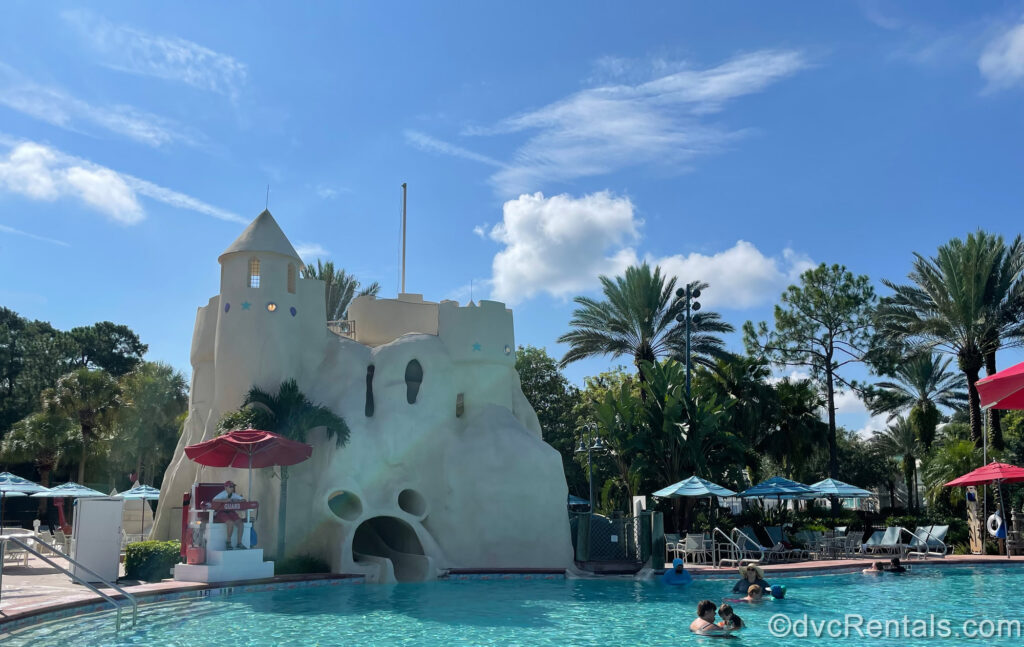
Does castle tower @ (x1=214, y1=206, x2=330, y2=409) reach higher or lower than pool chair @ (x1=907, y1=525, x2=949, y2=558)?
higher

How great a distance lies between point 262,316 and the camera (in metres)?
22.8

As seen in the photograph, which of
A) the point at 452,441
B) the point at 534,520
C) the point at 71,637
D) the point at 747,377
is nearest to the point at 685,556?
the point at 534,520

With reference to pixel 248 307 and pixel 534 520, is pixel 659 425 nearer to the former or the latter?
pixel 534 520

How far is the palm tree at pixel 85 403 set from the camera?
3853cm

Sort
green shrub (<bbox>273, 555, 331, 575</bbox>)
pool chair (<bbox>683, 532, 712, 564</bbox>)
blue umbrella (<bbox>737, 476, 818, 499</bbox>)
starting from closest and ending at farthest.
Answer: green shrub (<bbox>273, 555, 331, 575</bbox>)
pool chair (<bbox>683, 532, 712, 564</bbox>)
blue umbrella (<bbox>737, 476, 818, 499</bbox>)

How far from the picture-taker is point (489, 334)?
25484mm

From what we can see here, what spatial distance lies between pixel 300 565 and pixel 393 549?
4.05m

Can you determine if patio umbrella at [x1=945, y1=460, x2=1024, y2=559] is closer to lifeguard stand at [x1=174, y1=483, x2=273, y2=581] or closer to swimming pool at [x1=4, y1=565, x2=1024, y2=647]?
swimming pool at [x1=4, y1=565, x2=1024, y2=647]

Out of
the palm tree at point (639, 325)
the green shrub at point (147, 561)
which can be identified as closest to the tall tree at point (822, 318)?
the palm tree at point (639, 325)

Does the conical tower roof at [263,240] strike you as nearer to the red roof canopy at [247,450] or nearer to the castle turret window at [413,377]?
the castle turret window at [413,377]

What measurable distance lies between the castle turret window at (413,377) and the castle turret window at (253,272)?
16.4 ft

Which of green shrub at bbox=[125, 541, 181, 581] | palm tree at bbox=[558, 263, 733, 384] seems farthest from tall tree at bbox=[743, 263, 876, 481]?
green shrub at bbox=[125, 541, 181, 581]

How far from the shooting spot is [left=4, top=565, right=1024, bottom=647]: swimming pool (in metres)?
12.3

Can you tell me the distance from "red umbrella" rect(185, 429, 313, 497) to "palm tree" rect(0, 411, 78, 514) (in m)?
23.2
